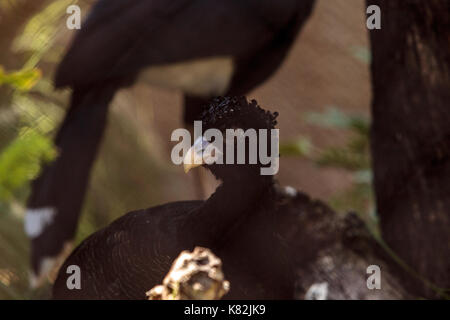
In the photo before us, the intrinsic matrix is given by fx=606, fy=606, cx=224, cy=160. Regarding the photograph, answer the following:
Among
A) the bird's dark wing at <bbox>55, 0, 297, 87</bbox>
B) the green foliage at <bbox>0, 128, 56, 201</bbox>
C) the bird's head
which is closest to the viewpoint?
the bird's head

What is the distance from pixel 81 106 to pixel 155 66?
34 centimetres

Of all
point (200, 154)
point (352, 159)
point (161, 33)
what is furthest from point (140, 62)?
point (200, 154)

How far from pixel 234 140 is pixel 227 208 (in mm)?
108

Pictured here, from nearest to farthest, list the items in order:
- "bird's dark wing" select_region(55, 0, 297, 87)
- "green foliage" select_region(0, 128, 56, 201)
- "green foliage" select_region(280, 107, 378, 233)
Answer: "green foliage" select_region(0, 128, 56, 201) < "bird's dark wing" select_region(55, 0, 297, 87) < "green foliage" select_region(280, 107, 378, 233)

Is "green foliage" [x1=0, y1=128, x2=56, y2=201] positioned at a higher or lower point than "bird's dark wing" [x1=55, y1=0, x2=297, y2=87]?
lower

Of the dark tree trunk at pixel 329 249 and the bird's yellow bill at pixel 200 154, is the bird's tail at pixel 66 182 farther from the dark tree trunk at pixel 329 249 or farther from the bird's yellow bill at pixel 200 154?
the bird's yellow bill at pixel 200 154

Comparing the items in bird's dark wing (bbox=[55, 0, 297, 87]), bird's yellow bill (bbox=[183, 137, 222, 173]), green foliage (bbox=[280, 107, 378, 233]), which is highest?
bird's dark wing (bbox=[55, 0, 297, 87])

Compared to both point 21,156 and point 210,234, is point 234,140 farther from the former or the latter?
point 21,156

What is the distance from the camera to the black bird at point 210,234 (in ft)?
2.66

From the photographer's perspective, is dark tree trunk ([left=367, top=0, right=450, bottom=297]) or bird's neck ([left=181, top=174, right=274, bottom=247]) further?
dark tree trunk ([left=367, top=0, right=450, bottom=297])

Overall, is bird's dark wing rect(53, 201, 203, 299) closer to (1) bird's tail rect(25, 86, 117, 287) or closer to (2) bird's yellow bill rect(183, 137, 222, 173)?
(2) bird's yellow bill rect(183, 137, 222, 173)

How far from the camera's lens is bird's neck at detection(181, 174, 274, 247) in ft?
2.74

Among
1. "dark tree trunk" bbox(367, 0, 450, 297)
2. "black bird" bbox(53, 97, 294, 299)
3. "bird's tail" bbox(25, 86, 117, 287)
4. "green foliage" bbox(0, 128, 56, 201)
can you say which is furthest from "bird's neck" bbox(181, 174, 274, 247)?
"bird's tail" bbox(25, 86, 117, 287)

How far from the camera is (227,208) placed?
0.86 m
